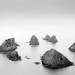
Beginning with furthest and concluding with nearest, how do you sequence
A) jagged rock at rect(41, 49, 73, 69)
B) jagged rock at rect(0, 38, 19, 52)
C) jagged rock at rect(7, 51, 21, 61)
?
jagged rock at rect(0, 38, 19, 52) → jagged rock at rect(7, 51, 21, 61) → jagged rock at rect(41, 49, 73, 69)

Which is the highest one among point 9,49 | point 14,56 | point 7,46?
point 7,46

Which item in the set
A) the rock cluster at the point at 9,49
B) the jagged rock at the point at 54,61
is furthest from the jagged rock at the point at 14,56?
the jagged rock at the point at 54,61

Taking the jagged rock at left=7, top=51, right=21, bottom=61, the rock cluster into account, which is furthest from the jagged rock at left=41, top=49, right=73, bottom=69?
the rock cluster

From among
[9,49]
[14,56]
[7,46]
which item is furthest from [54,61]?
[7,46]

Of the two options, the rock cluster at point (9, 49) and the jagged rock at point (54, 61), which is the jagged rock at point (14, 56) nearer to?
the rock cluster at point (9, 49)

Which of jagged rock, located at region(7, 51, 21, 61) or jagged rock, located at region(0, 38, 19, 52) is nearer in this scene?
jagged rock, located at region(7, 51, 21, 61)

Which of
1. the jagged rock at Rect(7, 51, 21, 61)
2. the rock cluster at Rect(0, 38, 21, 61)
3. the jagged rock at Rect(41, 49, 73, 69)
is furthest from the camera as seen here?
the rock cluster at Rect(0, 38, 21, 61)

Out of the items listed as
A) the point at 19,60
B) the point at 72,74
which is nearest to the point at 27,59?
the point at 19,60

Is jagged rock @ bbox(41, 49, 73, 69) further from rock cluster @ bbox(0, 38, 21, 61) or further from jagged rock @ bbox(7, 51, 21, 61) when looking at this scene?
rock cluster @ bbox(0, 38, 21, 61)

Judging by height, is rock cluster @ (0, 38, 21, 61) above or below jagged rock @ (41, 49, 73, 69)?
above

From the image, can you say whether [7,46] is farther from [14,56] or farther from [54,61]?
[54,61]

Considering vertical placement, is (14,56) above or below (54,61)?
above

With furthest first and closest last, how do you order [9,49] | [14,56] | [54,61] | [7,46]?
[7,46], [9,49], [14,56], [54,61]

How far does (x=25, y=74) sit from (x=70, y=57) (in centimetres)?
825
